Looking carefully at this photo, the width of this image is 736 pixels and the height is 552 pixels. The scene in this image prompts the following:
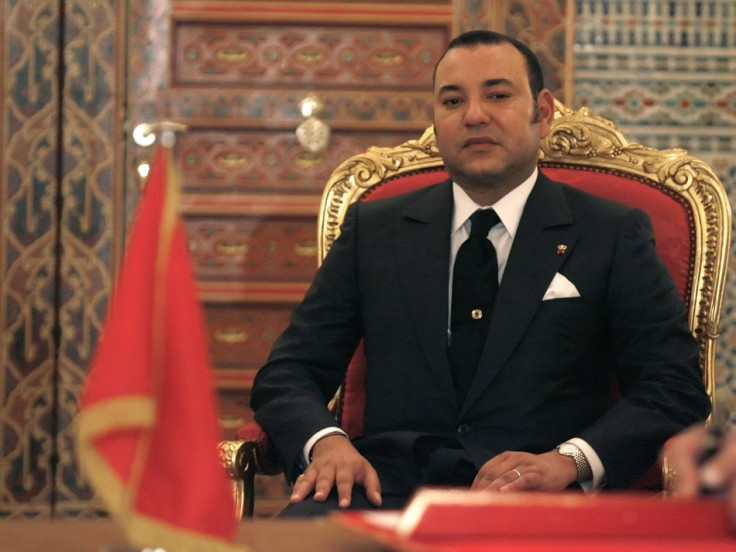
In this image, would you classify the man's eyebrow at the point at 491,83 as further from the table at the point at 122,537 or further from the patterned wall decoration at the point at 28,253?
the patterned wall decoration at the point at 28,253

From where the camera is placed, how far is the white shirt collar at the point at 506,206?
212 centimetres

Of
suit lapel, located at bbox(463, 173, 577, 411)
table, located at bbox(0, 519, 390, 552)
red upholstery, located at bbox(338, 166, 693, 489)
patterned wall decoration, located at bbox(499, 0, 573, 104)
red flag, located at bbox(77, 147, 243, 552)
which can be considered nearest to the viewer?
red flag, located at bbox(77, 147, 243, 552)

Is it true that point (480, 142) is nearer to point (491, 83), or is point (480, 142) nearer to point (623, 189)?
point (491, 83)

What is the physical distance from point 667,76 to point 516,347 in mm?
1862

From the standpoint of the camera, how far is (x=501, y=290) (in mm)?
2004

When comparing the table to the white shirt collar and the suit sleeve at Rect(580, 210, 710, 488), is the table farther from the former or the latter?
the white shirt collar

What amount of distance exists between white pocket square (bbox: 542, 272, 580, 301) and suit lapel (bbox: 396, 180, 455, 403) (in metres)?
0.20

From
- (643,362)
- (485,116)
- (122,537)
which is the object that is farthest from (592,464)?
(122,537)

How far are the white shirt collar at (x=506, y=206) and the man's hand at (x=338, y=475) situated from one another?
587 mm

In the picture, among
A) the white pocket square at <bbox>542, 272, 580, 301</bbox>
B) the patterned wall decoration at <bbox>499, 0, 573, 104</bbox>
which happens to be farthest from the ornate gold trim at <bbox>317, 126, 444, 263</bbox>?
the patterned wall decoration at <bbox>499, 0, 573, 104</bbox>

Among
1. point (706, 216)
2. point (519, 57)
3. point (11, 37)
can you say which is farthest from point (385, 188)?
point (11, 37)

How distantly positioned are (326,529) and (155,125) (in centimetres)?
253

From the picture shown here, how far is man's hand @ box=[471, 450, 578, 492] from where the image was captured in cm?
171

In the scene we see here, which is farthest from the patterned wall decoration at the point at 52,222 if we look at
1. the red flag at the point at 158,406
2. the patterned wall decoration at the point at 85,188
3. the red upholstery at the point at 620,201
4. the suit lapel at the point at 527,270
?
the red flag at the point at 158,406
